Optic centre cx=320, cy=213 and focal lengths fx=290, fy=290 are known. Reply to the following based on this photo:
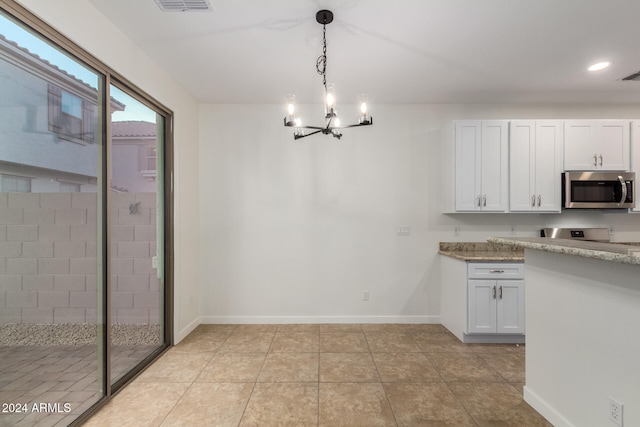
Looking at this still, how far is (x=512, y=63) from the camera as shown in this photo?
279cm

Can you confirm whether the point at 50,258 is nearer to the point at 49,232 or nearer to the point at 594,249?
the point at 49,232

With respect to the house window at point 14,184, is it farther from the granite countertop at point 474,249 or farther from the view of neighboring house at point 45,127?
the granite countertop at point 474,249

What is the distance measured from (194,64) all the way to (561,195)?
4360mm

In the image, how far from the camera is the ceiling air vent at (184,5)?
1979mm

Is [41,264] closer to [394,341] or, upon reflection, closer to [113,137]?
[113,137]

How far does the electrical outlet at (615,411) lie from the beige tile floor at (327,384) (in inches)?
22.2

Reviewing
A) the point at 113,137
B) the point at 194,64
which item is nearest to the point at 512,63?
the point at 194,64

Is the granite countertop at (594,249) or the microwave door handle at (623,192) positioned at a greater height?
the microwave door handle at (623,192)

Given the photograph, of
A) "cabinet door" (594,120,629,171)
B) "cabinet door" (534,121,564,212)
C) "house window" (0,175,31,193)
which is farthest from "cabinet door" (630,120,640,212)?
"house window" (0,175,31,193)

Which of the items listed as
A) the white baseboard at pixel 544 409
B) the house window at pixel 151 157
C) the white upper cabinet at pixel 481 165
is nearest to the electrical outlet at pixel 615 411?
the white baseboard at pixel 544 409

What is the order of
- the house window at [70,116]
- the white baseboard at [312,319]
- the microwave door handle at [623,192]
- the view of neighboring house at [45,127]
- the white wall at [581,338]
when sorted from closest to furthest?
the white wall at [581,338] → the view of neighboring house at [45,127] → the house window at [70,116] → the microwave door handle at [623,192] → the white baseboard at [312,319]

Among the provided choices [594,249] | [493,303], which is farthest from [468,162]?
[594,249]

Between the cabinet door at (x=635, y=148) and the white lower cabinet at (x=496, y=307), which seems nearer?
the white lower cabinet at (x=496, y=307)

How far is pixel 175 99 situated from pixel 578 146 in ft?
15.5
